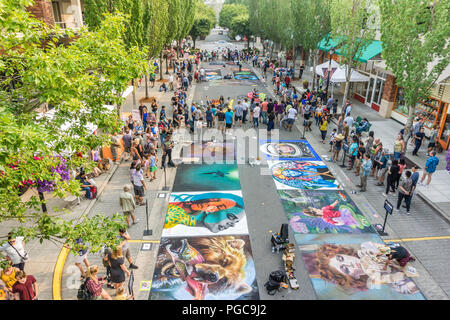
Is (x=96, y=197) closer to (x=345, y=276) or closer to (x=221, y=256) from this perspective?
(x=221, y=256)

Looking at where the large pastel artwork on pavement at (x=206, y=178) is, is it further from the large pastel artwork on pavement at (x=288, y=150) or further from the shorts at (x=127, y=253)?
the shorts at (x=127, y=253)

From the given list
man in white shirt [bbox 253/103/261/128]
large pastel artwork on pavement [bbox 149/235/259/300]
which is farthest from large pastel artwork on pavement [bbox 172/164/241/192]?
man in white shirt [bbox 253/103/261/128]

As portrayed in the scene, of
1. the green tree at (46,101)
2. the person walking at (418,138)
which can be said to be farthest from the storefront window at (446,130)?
the green tree at (46,101)

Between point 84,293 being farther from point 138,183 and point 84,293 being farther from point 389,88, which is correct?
point 389,88

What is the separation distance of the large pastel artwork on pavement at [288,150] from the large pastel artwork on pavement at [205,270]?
7.33 metres

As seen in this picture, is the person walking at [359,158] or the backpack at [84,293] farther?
the person walking at [359,158]

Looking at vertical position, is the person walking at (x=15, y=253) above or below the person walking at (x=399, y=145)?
below

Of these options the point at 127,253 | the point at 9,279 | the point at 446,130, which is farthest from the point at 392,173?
the point at 9,279

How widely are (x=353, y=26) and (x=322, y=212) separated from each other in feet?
48.9

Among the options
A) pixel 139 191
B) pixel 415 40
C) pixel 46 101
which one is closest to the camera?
pixel 46 101

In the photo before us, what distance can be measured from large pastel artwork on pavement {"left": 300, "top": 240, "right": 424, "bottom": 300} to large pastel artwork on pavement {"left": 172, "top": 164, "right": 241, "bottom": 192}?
4999mm

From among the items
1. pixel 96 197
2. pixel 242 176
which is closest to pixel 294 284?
pixel 242 176

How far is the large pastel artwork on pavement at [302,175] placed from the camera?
1434cm

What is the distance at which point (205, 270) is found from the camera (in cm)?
954
